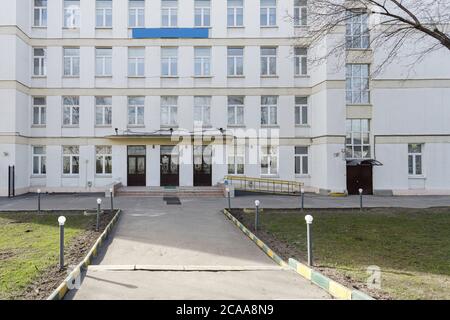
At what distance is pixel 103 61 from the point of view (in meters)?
26.4

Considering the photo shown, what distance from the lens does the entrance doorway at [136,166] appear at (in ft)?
85.7

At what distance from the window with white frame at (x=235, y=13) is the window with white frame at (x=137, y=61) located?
671 centimetres

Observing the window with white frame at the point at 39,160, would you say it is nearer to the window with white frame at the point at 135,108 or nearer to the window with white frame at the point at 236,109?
the window with white frame at the point at 135,108

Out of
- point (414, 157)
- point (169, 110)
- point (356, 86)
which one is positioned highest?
point (356, 86)

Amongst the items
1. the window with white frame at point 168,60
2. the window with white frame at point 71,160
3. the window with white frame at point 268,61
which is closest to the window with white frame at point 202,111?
the window with white frame at point 168,60

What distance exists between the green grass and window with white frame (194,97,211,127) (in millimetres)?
13627

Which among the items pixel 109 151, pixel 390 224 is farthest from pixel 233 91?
pixel 390 224

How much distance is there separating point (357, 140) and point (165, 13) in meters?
16.2

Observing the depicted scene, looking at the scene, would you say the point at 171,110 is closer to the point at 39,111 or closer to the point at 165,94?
the point at 165,94

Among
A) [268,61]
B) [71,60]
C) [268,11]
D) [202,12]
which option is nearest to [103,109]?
[71,60]

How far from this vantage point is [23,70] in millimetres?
24719

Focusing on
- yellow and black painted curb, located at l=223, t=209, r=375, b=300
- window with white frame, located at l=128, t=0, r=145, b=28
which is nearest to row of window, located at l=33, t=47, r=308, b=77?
window with white frame, located at l=128, t=0, r=145, b=28

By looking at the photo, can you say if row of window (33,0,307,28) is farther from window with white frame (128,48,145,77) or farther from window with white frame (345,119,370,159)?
window with white frame (345,119,370,159)

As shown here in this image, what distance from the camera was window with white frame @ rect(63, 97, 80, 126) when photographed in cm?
2622
